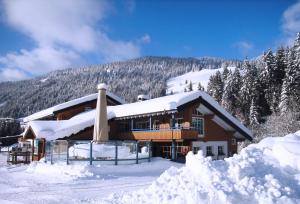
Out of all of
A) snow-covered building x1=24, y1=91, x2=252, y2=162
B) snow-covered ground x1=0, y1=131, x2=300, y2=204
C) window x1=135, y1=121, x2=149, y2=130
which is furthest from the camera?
window x1=135, y1=121, x2=149, y2=130

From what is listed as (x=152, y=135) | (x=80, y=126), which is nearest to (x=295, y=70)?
(x=152, y=135)

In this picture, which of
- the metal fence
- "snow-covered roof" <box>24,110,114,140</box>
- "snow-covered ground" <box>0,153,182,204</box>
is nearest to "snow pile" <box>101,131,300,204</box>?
"snow-covered ground" <box>0,153,182,204</box>

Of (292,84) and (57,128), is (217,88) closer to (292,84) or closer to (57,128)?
(292,84)

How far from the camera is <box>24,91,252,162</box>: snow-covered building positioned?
25714 millimetres

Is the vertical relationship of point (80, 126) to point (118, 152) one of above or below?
above

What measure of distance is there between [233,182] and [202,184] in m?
0.82

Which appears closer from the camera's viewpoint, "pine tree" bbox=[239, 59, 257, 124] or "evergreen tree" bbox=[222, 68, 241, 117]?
"pine tree" bbox=[239, 59, 257, 124]

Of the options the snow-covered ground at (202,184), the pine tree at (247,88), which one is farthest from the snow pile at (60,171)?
the pine tree at (247,88)

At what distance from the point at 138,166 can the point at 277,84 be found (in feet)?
141

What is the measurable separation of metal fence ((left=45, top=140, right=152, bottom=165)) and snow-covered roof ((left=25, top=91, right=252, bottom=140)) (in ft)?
18.1

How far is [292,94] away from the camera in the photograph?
48844mm

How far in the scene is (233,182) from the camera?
9078 millimetres

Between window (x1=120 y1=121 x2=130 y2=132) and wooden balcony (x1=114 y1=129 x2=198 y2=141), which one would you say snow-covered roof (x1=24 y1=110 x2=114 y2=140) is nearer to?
window (x1=120 y1=121 x2=130 y2=132)

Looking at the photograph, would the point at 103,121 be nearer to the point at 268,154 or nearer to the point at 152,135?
the point at 152,135
